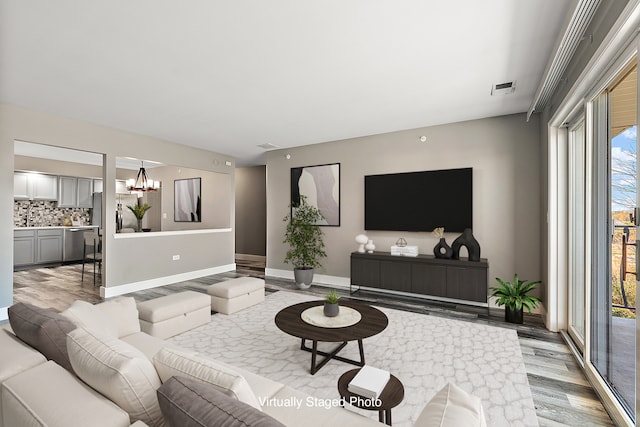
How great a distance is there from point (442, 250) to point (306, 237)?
2.29 meters

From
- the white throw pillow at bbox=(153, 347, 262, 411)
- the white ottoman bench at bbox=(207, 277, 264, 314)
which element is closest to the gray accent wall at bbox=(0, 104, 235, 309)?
the white ottoman bench at bbox=(207, 277, 264, 314)

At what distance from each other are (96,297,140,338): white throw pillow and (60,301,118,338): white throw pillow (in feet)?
0.69

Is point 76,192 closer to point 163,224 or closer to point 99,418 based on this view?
point 163,224

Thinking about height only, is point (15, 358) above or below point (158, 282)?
above

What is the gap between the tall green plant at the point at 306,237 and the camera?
17.5ft

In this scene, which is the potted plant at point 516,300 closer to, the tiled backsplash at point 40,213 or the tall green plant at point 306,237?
the tall green plant at point 306,237

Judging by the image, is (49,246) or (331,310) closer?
(331,310)

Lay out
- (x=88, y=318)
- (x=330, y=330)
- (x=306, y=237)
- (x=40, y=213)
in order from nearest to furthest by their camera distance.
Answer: (x=88, y=318) < (x=330, y=330) < (x=306, y=237) < (x=40, y=213)

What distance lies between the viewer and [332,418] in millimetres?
1177

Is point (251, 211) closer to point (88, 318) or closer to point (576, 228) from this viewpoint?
point (88, 318)

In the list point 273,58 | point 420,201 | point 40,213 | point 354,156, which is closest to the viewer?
point 273,58

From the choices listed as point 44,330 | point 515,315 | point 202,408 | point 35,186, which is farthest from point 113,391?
point 35,186

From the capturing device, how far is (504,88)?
315 cm

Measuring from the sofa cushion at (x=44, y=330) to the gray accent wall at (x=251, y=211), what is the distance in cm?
637
